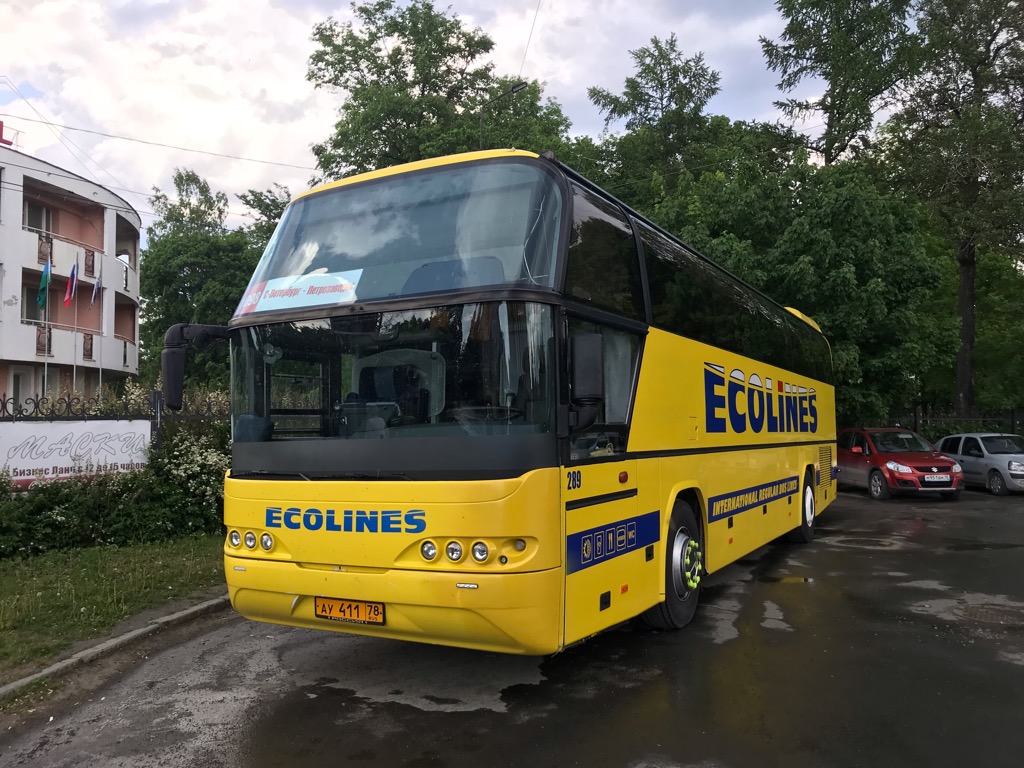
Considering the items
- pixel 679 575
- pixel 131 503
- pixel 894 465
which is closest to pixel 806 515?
pixel 679 575

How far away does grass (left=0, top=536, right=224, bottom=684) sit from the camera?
613 cm

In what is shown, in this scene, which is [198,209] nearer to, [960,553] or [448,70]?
[448,70]

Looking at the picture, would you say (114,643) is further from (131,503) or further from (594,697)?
(131,503)

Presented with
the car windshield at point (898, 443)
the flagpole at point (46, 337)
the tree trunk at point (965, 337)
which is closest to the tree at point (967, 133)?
the tree trunk at point (965, 337)

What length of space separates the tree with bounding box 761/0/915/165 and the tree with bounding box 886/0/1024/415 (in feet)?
4.32

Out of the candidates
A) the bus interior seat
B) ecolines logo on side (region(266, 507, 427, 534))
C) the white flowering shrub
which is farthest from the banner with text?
the bus interior seat

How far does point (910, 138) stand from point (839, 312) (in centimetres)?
1328

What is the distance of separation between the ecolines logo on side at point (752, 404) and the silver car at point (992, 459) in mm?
8935

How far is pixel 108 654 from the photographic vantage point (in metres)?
6.09

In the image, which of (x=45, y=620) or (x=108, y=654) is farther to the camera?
(x=45, y=620)

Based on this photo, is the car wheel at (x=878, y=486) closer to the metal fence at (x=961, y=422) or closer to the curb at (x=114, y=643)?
the metal fence at (x=961, y=422)

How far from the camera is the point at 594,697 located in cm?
502

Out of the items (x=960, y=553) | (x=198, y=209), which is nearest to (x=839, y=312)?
(x=960, y=553)

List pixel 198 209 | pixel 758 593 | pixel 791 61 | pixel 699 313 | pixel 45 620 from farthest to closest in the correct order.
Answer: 1. pixel 198 209
2. pixel 791 61
3. pixel 758 593
4. pixel 699 313
5. pixel 45 620
